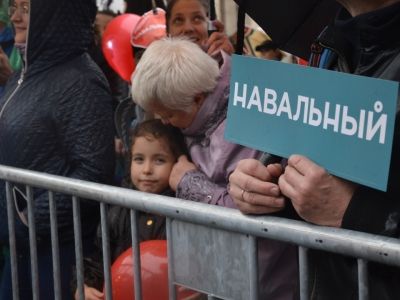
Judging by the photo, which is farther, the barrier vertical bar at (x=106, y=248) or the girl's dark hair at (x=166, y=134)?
the girl's dark hair at (x=166, y=134)

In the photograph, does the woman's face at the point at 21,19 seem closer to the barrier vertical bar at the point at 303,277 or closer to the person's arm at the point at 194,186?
the person's arm at the point at 194,186

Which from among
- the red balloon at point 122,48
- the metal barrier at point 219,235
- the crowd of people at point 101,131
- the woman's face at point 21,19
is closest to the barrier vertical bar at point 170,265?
the metal barrier at point 219,235

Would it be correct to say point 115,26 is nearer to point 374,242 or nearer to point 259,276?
point 259,276

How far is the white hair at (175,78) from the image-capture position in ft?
8.45

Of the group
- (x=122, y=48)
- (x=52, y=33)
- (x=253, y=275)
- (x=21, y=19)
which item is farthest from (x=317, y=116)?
(x=122, y=48)

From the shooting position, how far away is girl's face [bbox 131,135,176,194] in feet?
9.12

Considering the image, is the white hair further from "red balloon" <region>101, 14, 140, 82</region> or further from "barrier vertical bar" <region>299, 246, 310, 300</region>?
"red balloon" <region>101, 14, 140, 82</region>

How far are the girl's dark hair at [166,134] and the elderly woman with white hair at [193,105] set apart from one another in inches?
3.1

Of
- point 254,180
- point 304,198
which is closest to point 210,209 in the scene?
point 254,180

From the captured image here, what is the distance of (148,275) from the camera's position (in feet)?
7.11

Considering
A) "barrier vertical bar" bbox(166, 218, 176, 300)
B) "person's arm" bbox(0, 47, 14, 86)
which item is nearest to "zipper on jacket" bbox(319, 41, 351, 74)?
"barrier vertical bar" bbox(166, 218, 176, 300)

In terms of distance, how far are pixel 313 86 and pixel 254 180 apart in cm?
24

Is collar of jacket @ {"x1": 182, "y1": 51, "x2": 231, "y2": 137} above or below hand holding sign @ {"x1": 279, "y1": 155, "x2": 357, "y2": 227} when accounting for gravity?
below

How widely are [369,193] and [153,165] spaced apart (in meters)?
1.47
